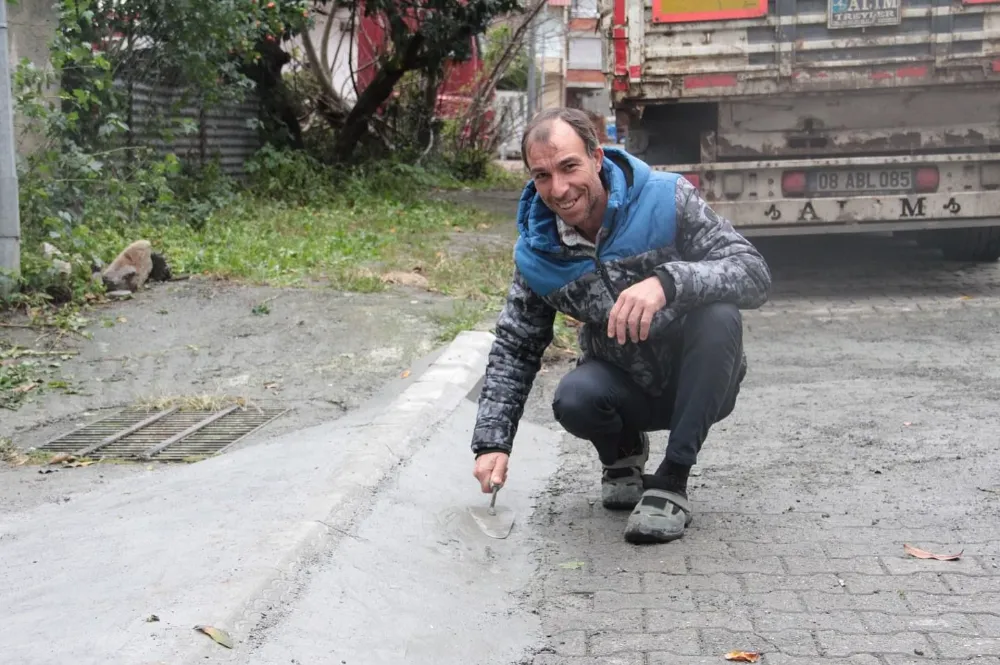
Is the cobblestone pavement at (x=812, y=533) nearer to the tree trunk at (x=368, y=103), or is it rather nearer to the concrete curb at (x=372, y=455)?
the concrete curb at (x=372, y=455)

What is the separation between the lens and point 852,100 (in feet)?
29.8

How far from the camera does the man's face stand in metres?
3.54

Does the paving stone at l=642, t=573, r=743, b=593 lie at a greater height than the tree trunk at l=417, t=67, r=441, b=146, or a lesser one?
lesser

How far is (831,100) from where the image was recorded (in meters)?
9.09

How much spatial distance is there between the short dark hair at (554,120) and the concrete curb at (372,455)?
3.74 ft

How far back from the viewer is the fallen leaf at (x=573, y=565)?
368cm

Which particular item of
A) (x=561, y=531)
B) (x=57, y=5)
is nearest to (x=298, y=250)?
(x=57, y=5)

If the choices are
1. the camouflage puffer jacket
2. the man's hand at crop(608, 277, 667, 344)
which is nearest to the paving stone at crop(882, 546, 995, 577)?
the camouflage puffer jacket

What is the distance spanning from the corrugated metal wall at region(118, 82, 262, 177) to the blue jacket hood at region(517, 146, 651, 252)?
26.0 ft

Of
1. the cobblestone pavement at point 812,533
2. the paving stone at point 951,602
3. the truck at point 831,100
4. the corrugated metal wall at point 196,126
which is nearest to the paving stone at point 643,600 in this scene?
the cobblestone pavement at point 812,533

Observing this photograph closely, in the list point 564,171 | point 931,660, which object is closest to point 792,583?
point 931,660

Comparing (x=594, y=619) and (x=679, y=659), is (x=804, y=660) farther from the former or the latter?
(x=594, y=619)

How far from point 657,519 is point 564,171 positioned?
1.08 metres

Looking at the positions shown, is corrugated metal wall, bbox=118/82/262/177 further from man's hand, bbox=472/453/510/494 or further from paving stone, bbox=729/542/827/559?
paving stone, bbox=729/542/827/559
